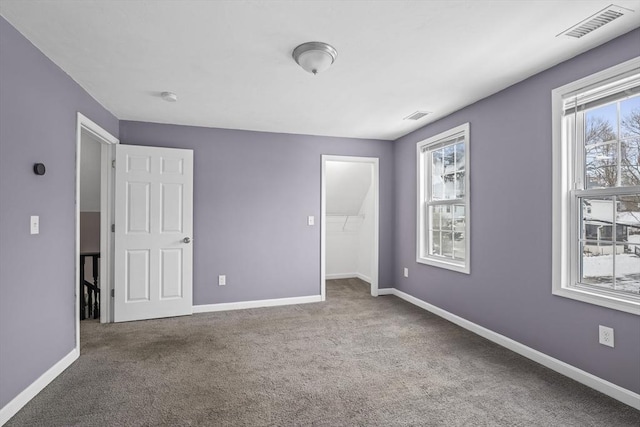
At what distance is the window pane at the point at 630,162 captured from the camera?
220 centimetres

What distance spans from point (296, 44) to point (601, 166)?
2296 mm

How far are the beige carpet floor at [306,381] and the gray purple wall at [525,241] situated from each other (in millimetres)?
243

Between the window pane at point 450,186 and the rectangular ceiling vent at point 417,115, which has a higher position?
the rectangular ceiling vent at point 417,115

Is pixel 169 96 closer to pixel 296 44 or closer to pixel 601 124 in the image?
pixel 296 44

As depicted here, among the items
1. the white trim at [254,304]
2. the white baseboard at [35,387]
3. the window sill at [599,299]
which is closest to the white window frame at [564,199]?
the window sill at [599,299]

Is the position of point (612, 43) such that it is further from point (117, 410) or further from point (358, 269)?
point (358, 269)

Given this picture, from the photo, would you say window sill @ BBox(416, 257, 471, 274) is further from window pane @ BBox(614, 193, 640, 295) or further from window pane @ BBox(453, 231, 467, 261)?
window pane @ BBox(614, 193, 640, 295)

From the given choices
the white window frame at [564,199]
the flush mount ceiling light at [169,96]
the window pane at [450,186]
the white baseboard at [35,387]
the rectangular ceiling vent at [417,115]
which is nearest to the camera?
the white baseboard at [35,387]

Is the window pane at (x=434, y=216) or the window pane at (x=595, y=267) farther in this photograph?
the window pane at (x=434, y=216)

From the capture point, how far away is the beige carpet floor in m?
2.04

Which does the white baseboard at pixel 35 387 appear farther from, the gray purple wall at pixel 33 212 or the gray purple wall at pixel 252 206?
the gray purple wall at pixel 252 206

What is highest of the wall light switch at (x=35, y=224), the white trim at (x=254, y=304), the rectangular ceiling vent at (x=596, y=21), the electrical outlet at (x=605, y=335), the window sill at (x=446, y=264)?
the rectangular ceiling vent at (x=596, y=21)

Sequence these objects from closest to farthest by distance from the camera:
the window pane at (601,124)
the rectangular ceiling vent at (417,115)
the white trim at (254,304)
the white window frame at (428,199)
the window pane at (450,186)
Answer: the window pane at (601,124), the white window frame at (428,199), the rectangular ceiling vent at (417,115), the window pane at (450,186), the white trim at (254,304)

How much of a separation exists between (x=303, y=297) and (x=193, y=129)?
2.61 metres
